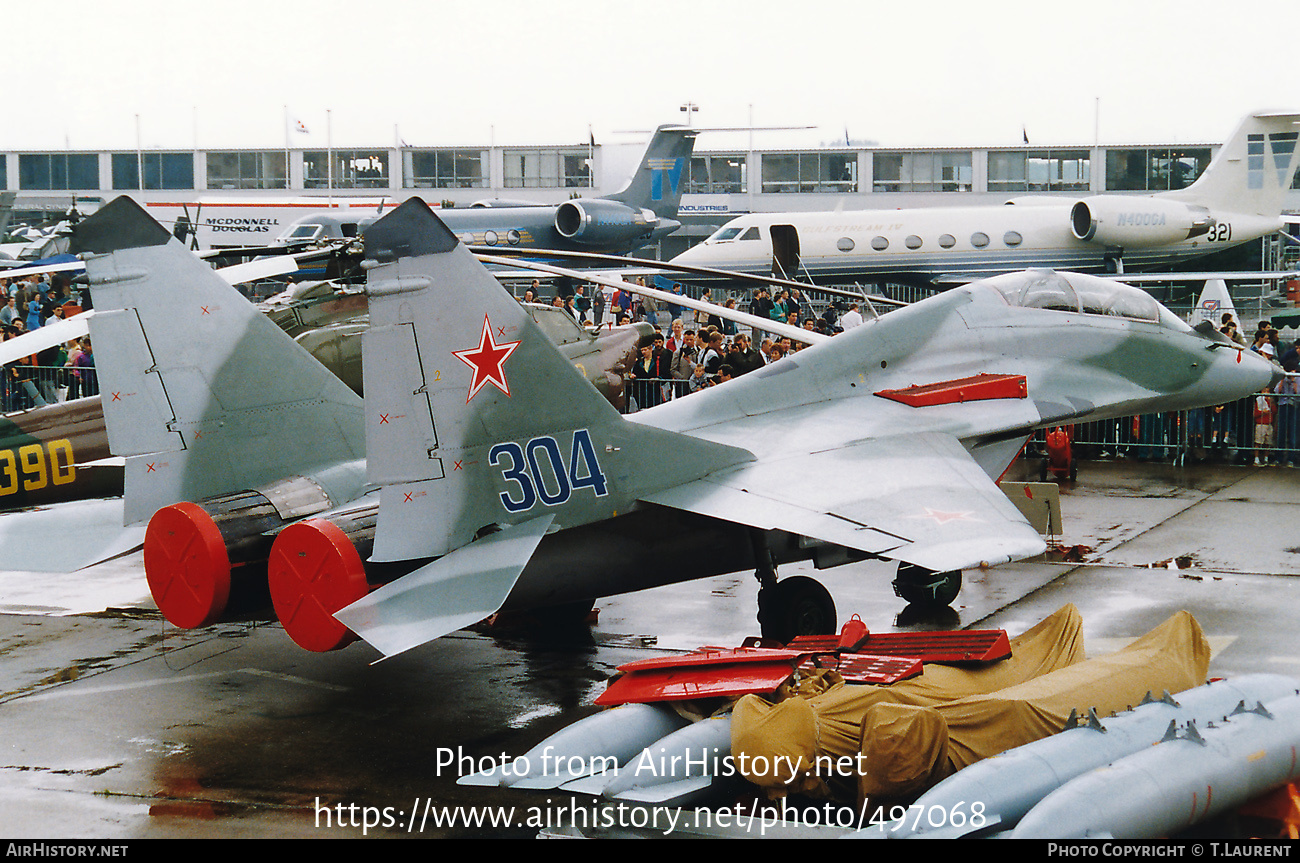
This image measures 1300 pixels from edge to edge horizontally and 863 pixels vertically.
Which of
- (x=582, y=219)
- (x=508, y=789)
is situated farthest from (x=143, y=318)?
(x=582, y=219)

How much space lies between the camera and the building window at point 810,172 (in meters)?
64.2

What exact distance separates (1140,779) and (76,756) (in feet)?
21.6

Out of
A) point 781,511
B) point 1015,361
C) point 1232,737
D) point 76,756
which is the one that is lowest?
point 76,756

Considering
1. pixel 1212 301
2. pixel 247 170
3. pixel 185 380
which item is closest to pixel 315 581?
pixel 185 380

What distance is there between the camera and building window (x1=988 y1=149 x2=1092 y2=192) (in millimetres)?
60656

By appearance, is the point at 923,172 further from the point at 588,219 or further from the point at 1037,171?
the point at 588,219

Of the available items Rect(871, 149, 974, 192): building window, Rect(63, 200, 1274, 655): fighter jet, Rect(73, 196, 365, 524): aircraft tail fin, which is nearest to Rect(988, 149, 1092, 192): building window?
Rect(871, 149, 974, 192): building window

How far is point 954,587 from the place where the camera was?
39.0 feet

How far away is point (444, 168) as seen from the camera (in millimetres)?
73562

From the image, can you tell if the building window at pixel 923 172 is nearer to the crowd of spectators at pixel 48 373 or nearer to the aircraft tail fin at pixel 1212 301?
the aircraft tail fin at pixel 1212 301

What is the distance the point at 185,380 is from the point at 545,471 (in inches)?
126

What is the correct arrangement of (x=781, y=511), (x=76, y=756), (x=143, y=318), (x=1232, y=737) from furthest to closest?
(x=143, y=318)
(x=781, y=511)
(x=76, y=756)
(x=1232, y=737)

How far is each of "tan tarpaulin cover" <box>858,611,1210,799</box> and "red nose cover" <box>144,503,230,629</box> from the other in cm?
463

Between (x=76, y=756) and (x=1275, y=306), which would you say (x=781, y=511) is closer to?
(x=76, y=756)
